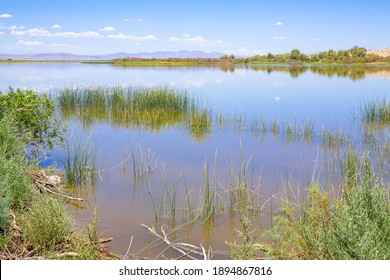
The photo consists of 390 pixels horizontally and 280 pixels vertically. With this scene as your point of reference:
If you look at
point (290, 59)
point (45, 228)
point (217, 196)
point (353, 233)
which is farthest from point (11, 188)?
point (290, 59)

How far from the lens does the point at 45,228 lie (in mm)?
4160

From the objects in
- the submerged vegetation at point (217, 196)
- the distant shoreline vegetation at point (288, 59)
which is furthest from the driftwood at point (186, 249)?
the distant shoreline vegetation at point (288, 59)

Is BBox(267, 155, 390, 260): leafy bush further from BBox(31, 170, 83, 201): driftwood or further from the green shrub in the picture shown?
BBox(31, 170, 83, 201): driftwood

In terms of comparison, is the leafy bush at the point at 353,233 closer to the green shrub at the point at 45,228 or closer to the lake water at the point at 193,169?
the lake water at the point at 193,169

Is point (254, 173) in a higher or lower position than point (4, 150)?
lower

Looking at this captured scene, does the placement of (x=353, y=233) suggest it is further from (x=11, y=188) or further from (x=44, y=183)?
(x=44, y=183)

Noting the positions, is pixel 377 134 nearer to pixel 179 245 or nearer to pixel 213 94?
pixel 179 245

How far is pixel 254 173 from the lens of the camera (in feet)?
25.4

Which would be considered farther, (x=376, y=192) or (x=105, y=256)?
(x=105, y=256)

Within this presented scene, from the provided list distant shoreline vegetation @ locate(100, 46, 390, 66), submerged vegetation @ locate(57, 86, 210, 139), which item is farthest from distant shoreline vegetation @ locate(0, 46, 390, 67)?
submerged vegetation @ locate(57, 86, 210, 139)

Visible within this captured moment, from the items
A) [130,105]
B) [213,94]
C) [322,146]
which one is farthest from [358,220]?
[213,94]
